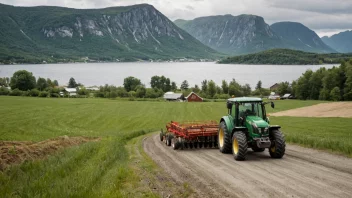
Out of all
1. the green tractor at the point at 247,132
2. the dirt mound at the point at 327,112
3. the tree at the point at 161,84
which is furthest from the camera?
the tree at the point at 161,84

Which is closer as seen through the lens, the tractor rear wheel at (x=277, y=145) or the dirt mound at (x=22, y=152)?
the dirt mound at (x=22, y=152)

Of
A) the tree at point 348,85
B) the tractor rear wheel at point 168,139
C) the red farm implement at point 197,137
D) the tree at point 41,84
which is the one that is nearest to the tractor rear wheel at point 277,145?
the red farm implement at point 197,137

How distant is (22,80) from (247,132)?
113m

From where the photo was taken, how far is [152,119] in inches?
2299

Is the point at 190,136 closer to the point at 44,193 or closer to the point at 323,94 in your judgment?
the point at 44,193

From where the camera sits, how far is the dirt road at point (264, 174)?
35.8ft

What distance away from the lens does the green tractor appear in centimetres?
1619

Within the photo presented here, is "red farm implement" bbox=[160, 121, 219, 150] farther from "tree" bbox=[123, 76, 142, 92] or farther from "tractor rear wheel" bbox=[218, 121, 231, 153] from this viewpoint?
"tree" bbox=[123, 76, 142, 92]

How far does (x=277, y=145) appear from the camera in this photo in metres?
16.2

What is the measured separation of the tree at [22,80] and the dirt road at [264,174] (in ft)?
358

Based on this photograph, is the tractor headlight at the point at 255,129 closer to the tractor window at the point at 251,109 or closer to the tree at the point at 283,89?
the tractor window at the point at 251,109

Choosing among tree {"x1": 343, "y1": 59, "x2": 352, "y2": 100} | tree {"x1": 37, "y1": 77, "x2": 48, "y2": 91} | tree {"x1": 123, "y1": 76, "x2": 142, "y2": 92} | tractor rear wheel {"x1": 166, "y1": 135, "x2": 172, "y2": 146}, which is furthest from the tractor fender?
tree {"x1": 37, "y1": 77, "x2": 48, "y2": 91}

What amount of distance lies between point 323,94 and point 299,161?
292 feet

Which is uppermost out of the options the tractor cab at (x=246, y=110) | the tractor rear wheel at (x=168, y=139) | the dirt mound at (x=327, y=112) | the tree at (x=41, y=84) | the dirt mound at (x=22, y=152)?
the tree at (x=41, y=84)
